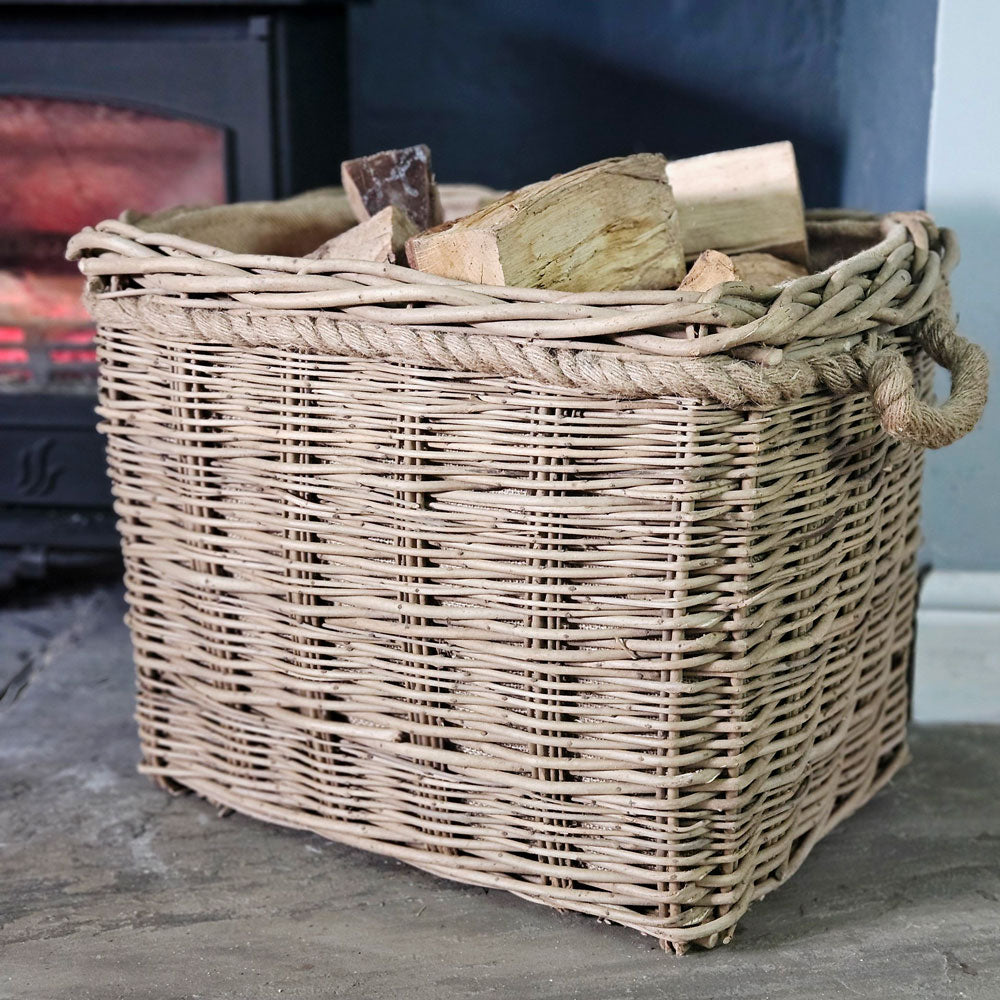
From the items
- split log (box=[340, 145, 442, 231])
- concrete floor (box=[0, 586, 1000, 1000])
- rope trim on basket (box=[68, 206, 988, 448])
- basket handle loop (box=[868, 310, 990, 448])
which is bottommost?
concrete floor (box=[0, 586, 1000, 1000])

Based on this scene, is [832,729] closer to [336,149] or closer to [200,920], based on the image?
[200,920]

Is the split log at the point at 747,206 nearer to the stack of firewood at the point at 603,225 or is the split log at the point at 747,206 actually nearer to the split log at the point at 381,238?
the stack of firewood at the point at 603,225

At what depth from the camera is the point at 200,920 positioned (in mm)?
934

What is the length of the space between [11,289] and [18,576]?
1.26ft

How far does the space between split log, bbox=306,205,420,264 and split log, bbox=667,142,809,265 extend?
0.26 metres

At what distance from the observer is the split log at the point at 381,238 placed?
3.11ft

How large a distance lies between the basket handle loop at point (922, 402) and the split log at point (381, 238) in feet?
1.24

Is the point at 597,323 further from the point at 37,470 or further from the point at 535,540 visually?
the point at 37,470

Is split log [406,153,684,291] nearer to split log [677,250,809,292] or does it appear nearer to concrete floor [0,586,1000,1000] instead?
split log [677,250,809,292]

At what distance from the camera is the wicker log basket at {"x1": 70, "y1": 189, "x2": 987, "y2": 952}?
0.80 meters

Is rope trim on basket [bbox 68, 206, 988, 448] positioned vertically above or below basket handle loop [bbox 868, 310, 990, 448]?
above

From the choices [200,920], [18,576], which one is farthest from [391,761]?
[18,576]

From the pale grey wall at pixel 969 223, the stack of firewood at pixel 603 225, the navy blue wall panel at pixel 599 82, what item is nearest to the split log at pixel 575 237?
the stack of firewood at pixel 603 225

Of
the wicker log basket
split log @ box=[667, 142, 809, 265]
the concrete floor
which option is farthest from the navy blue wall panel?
the concrete floor
